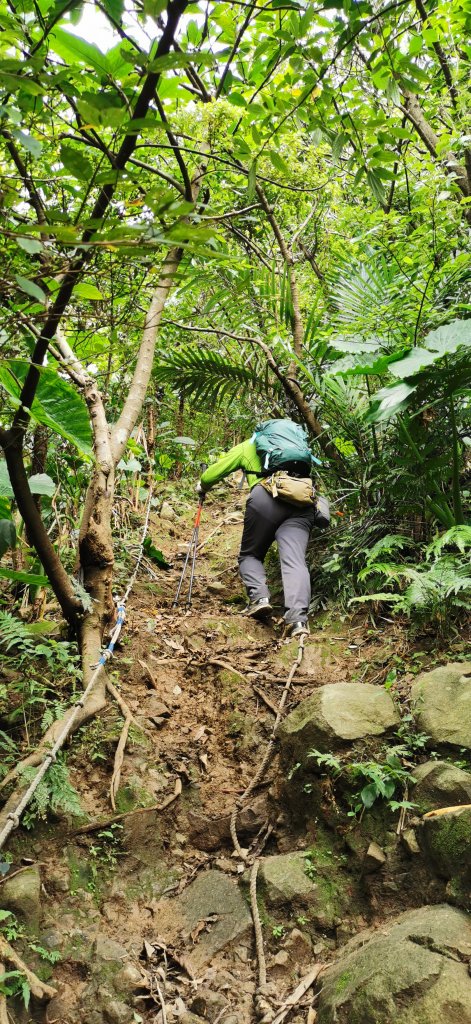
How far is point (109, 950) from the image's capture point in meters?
2.55

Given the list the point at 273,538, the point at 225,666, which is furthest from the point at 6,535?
the point at 273,538

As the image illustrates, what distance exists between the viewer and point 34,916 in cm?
253

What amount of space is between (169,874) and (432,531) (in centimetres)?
287

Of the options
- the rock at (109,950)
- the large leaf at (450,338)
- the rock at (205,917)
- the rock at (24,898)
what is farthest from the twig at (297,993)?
the large leaf at (450,338)

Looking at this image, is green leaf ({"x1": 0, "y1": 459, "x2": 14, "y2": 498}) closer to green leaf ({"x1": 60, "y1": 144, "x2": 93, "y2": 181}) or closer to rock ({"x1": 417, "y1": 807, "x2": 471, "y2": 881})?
green leaf ({"x1": 60, "y1": 144, "x2": 93, "y2": 181})

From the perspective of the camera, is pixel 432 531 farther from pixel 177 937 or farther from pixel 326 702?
pixel 177 937

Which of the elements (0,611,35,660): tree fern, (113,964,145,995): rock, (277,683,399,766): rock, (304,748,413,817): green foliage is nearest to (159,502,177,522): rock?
(0,611,35,660): tree fern

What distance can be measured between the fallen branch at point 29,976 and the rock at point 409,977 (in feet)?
3.17

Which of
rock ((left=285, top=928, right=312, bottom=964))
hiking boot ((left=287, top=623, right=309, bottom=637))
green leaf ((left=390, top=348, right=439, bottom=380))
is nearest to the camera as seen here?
rock ((left=285, top=928, right=312, bottom=964))

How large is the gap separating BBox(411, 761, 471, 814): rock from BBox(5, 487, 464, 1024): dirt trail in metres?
0.35

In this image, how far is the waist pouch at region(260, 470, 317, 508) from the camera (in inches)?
208

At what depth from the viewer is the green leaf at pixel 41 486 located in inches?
149

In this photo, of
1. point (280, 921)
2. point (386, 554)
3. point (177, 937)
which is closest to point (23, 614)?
point (177, 937)

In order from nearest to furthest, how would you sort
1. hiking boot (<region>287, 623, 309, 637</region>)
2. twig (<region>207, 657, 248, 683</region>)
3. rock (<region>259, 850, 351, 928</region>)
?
rock (<region>259, 850, 351, 928</region>), twig (<region>207, 657, 248, 683</region>), hiking boot (<region>287, 623, 309, 637</region>)
